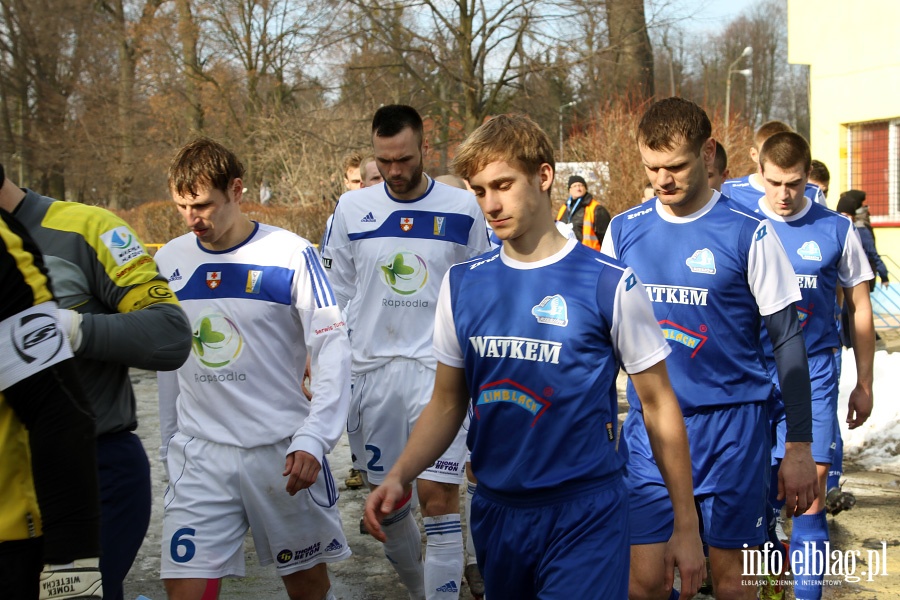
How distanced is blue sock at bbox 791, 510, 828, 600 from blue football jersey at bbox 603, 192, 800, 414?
1.26 meters

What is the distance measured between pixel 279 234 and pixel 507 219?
5.29 ft

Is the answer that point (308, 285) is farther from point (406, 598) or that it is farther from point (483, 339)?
point (406, 598)

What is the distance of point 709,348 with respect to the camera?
4328 mm

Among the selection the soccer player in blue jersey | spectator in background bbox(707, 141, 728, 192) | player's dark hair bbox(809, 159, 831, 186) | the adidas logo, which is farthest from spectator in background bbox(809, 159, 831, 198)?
the soccer player in blue jersey

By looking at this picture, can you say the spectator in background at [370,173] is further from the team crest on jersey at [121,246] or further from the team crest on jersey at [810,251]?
the team crest on jersey at [121,246]

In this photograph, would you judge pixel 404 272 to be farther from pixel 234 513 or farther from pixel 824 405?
pixel 824 405

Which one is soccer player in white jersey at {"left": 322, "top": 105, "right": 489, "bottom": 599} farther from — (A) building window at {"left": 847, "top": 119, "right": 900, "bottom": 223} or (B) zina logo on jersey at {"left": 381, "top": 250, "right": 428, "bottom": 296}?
(A) building window at {"left": 847, "top": 119, "right": 900, "bottom": 223}

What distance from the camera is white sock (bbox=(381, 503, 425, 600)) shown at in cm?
543

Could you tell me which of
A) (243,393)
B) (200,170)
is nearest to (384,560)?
(243,393)

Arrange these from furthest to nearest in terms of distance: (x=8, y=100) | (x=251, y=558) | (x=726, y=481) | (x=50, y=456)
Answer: (x=8, y=100) → (x=251, y=558) → (x=726, y=481) → (x=50, y=456)

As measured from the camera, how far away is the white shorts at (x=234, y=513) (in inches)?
168

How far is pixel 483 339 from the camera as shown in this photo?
131 inches

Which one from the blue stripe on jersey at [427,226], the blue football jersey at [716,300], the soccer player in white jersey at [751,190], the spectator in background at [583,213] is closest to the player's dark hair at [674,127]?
the blue football jersey at [716,300]

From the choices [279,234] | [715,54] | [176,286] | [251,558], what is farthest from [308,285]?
[715,54]
